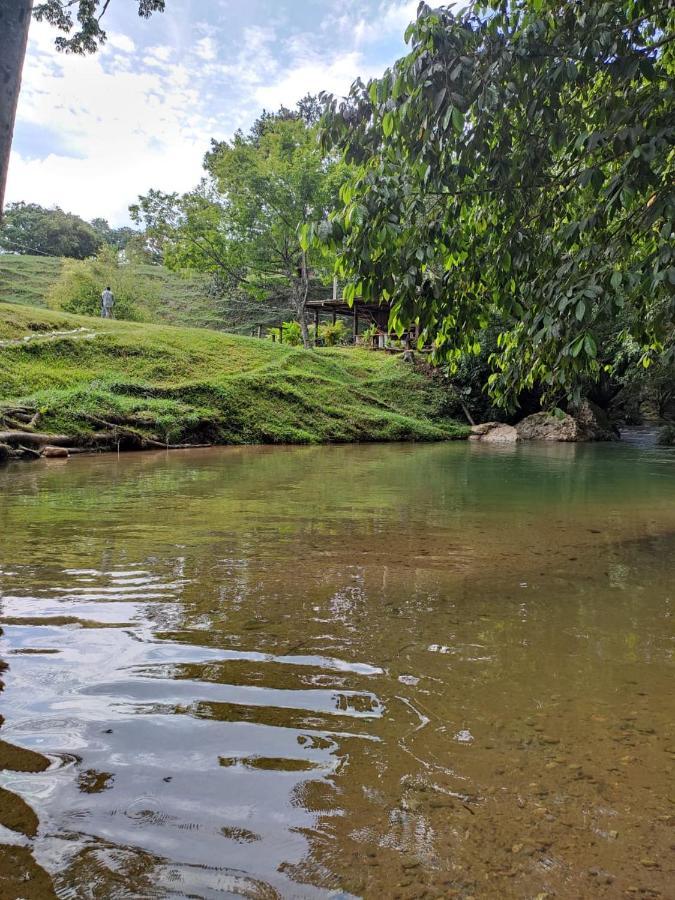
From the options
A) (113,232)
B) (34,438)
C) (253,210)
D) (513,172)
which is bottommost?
(34,438)

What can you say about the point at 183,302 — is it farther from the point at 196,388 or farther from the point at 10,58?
the point at 10,58

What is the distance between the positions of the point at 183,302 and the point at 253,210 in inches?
538

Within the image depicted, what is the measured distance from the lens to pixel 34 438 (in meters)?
10.8

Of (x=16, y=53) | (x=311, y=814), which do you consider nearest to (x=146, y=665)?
(x=311, y=814)

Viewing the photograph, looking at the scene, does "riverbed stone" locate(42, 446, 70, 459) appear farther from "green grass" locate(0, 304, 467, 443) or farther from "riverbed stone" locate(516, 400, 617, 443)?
"riverbed stone" locate(516, 400, 617, 443)

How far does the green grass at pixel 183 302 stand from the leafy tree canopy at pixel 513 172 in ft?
105

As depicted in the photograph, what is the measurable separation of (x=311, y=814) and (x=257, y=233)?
28.5 m

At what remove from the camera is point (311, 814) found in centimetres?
140

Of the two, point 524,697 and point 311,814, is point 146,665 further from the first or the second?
point 524,697

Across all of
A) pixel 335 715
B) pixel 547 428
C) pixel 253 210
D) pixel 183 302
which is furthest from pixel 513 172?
pixel 183 302

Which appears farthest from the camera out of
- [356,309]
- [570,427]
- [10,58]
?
[356,309]

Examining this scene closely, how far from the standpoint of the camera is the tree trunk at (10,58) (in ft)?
Answer: 8.78

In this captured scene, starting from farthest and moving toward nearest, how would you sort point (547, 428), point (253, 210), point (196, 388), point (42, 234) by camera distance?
point (42, 234)
point (253, 210)
point (547, 428)
point (196, 388)

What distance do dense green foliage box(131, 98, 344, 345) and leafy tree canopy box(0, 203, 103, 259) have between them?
17.8 meters
